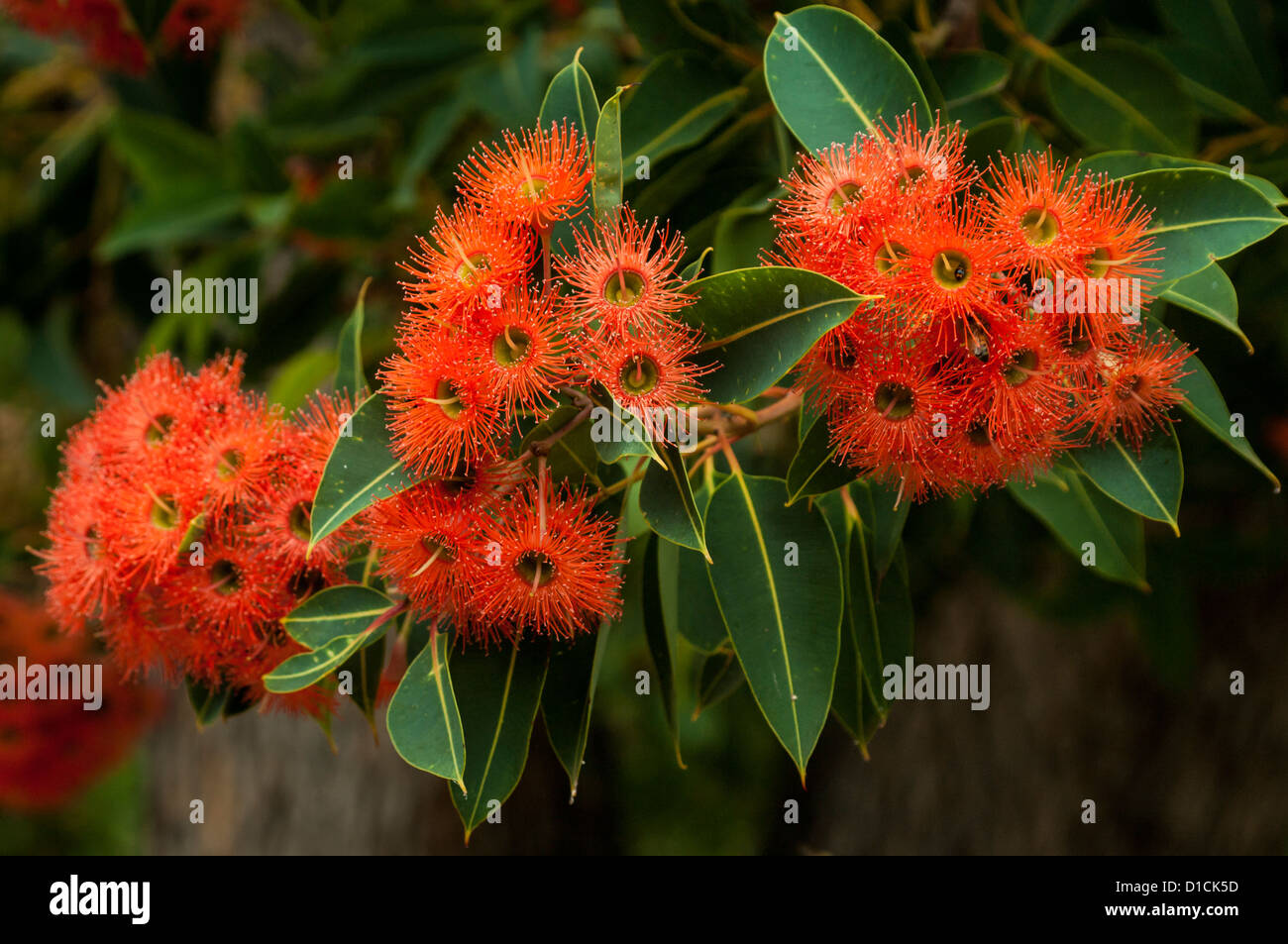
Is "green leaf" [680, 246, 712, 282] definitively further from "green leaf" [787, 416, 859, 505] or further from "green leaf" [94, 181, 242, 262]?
"green leaf" [94, 181, 242, 262]

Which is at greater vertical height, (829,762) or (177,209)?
(177,209)

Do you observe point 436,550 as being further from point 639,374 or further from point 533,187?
point 533,187

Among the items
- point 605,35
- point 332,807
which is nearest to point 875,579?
point 605,35

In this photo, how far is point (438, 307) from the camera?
1.19 meters

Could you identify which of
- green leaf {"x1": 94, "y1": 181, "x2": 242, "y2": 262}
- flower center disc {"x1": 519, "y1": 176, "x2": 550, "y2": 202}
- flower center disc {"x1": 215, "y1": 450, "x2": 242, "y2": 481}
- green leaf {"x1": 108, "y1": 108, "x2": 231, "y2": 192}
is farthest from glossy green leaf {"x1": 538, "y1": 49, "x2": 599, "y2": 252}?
green leaf {"x1": 108, "y1": 108, "x2": 231, "y2": 192}

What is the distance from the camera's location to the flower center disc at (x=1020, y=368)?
1172 millimetres

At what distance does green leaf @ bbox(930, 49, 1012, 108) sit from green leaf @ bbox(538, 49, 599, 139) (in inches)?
27.8

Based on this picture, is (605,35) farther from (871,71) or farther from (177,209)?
(871,71)

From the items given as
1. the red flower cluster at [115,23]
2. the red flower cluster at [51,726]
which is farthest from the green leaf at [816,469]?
the red flower cluster at [51,726]

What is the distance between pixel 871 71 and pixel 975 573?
2895 mm

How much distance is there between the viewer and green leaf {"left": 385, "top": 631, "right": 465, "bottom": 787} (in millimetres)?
1193

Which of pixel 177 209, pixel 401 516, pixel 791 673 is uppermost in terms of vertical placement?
pixel 177 209

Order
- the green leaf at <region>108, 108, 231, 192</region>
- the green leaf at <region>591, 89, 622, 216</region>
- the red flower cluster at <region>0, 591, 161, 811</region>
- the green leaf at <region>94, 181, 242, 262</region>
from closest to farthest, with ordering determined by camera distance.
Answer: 1. the green leaf at <region>591, 89, 622, 216</region>
2. the green leaf at <region>94, 181, 242, 262</region>
3. the green leaf at <region>108, 108, 231, 192</region>
4. the red flower cluster at <region>0, 591, 161, 811</region>
